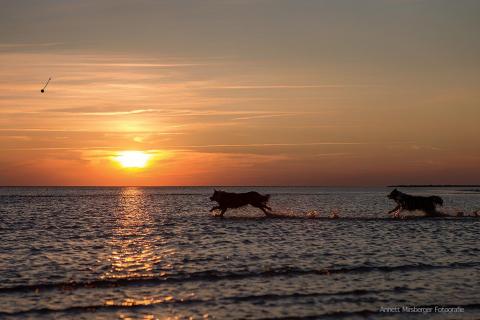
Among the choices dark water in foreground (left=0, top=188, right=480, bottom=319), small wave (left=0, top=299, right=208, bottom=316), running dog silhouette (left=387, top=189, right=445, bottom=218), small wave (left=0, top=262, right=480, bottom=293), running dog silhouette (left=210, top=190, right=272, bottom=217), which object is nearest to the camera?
small wave (left=0, top=299, right=208, bottom=316)

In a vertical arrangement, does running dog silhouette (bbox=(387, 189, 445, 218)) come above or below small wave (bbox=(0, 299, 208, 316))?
above

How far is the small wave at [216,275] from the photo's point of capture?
15102 millimetres

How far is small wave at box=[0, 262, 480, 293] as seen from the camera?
595 inches

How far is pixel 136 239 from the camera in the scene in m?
27.2

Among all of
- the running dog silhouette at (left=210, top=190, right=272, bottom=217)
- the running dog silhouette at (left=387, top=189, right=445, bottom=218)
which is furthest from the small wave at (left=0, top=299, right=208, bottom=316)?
the running dog silhouette at (left=387, top=189, right=445, bottom=218)

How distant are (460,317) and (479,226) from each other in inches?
899

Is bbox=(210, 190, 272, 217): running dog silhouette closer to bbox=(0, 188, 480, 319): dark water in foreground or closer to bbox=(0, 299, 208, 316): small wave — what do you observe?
bbox=(0, 188, 480, 319): dark water in foreground

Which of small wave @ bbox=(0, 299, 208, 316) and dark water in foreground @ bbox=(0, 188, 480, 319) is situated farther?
dark water in foreground @ bbox=(0, 188, 480, 319)

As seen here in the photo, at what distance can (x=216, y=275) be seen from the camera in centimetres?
1655

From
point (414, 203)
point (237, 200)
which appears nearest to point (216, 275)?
point (237, 200)

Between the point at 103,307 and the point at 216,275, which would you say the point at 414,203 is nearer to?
the point at 216,275

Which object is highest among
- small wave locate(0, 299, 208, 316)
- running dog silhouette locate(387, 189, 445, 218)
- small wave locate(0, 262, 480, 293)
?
running dog silhouette locate(387, 189, 445, 218)

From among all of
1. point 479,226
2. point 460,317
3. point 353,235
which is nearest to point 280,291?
point 460,317

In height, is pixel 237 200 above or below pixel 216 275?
above
